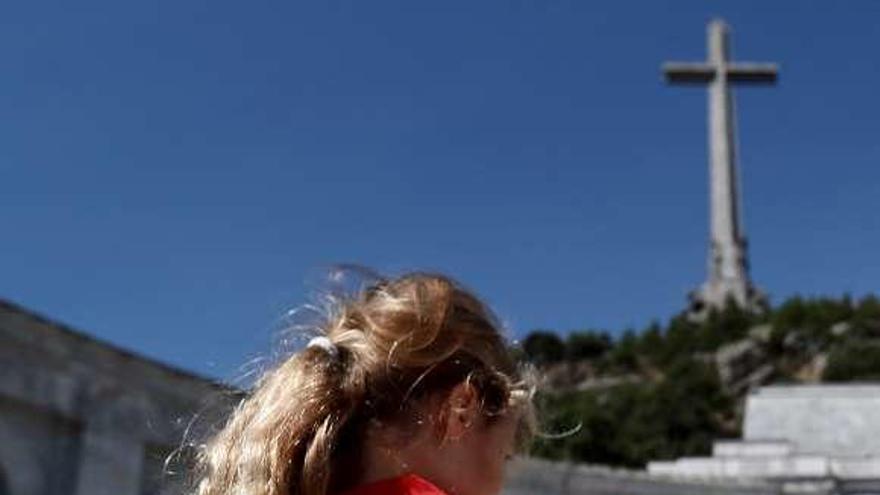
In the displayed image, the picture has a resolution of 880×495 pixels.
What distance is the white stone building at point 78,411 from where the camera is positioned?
11.7 m

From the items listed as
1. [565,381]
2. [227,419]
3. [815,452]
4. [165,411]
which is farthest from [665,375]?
[227,419]

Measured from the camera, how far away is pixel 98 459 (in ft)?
40.3

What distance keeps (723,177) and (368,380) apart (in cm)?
6381

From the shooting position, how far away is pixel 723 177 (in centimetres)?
6475

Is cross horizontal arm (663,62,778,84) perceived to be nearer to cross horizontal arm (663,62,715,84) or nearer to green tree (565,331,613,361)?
cross horizontal arm (663,62,715,84)

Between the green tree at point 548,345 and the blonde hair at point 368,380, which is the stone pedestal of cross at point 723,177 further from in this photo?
the blonde hair at point 368,380

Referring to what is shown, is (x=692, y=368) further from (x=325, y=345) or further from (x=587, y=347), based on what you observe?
(x=325, y=345)

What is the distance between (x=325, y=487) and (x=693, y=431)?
184 feet

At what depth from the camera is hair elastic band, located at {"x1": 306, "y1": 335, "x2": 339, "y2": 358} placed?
75.6 inches

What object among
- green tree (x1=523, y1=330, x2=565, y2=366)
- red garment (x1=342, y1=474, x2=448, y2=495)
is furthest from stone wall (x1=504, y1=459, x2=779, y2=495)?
green tree (x1=523, y1=330, x2=565, y2=366)

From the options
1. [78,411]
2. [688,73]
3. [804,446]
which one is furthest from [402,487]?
[688,73]

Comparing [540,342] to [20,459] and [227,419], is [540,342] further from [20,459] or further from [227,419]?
[227,419]

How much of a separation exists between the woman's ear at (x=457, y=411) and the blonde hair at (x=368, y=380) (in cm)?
Result: 1

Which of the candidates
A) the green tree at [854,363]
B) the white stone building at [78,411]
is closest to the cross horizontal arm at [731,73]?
the green tree at [854,363]
